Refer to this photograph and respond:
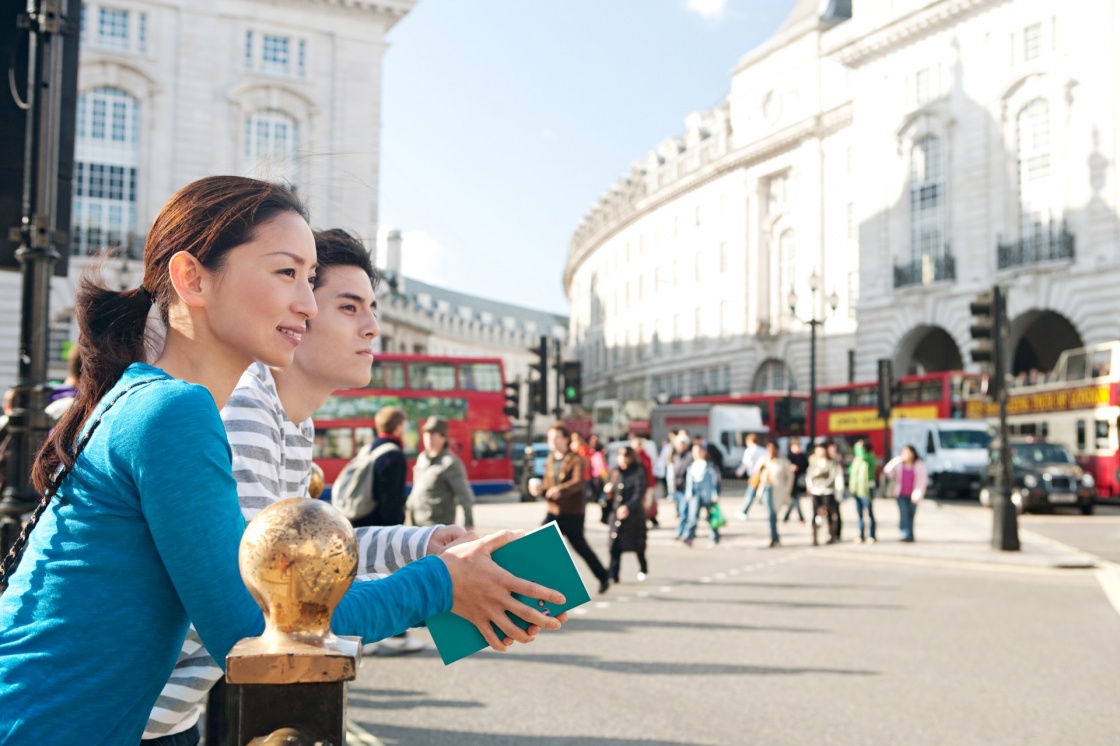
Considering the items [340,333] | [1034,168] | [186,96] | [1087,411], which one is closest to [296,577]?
[340,333]

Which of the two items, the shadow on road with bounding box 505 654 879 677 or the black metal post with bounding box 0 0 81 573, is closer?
the black metal post with bounding box 0 0 81 573

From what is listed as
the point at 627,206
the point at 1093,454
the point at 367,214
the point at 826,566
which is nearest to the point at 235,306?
the point at 367,214

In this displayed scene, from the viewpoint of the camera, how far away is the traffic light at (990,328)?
576 inches

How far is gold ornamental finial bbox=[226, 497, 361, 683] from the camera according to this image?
1.16 m

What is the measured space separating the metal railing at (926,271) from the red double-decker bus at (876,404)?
618 cm

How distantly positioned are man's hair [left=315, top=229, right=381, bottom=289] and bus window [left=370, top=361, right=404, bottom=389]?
25526 millimetres

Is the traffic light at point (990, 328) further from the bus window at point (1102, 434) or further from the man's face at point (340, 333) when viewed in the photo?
the bus window at point (1102, 434)

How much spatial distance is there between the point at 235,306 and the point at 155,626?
49 centimetres

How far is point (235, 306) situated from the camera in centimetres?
162

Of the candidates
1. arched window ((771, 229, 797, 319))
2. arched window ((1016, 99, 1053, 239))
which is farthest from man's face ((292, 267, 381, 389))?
arched window ((771, 229, 797, 319))

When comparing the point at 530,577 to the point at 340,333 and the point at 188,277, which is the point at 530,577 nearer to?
the point at 188,277

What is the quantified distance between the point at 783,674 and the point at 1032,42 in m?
37.4

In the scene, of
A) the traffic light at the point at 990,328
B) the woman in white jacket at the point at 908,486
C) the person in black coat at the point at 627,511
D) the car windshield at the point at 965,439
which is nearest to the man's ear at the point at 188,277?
the person in black coat at the point at 627,511

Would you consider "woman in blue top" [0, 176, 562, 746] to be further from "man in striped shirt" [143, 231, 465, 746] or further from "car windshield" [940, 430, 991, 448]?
"car windshield" [940, 430, 991, 448]
